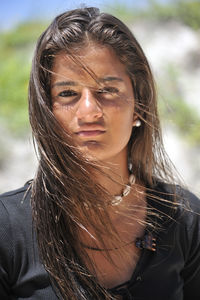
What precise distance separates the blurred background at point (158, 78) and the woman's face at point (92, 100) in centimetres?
209

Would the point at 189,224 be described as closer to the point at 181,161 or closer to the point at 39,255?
the point at 39,255

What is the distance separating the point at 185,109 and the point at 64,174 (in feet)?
8.94

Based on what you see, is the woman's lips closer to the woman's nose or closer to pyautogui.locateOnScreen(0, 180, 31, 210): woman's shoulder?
the woman's nose

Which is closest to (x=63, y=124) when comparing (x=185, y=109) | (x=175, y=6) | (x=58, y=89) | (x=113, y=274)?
(x=58, y=89)

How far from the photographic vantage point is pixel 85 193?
1442mm

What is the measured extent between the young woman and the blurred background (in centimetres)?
196

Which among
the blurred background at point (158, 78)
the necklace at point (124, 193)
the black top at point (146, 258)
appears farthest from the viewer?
the blurred background at point (158, 78)

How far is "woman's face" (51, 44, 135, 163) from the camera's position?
1398 millimetres

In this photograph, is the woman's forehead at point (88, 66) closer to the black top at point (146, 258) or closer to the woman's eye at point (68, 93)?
the woman's eye at point (68, 93)

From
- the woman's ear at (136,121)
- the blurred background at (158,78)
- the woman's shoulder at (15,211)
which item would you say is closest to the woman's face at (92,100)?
the woman's ear at (136,121)

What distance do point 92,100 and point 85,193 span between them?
287 millimetres

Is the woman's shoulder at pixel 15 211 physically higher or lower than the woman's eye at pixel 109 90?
lower

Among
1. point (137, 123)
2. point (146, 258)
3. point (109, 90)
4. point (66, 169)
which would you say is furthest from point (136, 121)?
point (146, 258)

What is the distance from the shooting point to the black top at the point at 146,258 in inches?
52.8
